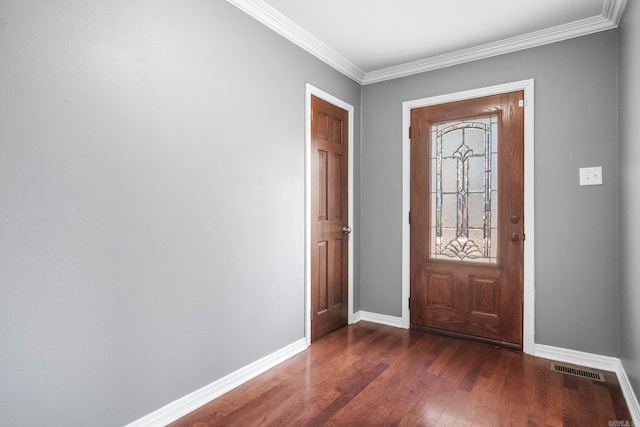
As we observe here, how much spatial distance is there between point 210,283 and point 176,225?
432mm

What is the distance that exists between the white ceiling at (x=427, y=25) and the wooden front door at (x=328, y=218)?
0.56m

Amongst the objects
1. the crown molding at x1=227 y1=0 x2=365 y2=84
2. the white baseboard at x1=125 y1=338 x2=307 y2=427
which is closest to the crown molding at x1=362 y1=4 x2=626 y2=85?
the crown molding at x1=227 y1=0 x2=365 y2=84

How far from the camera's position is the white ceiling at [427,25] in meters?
2.47

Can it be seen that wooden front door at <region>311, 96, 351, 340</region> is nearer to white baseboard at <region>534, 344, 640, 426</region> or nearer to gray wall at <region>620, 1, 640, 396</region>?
white baseboard at <region>534, 344, 640, 426</region>

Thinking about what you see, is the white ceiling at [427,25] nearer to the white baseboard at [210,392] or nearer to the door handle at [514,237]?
the door handle at [514,237]

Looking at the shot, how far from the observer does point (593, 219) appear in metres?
2.67

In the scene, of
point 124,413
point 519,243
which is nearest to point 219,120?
point 124,413

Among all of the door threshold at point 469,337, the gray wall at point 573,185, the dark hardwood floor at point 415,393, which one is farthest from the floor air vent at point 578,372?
the door threshold at point 469,337

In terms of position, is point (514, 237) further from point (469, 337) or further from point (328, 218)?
point (328, 218)

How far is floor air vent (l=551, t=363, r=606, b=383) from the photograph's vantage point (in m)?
2.52

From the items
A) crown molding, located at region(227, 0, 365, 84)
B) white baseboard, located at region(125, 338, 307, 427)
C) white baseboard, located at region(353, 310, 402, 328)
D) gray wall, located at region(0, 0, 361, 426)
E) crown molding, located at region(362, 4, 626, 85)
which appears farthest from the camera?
white baseboard, located at region(353, 310, 402, 328)

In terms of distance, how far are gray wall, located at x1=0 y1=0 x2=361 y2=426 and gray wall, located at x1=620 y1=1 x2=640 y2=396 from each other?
7.18ft

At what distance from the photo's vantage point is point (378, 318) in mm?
3711

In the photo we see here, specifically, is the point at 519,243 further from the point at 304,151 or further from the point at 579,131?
the point at 304,151
